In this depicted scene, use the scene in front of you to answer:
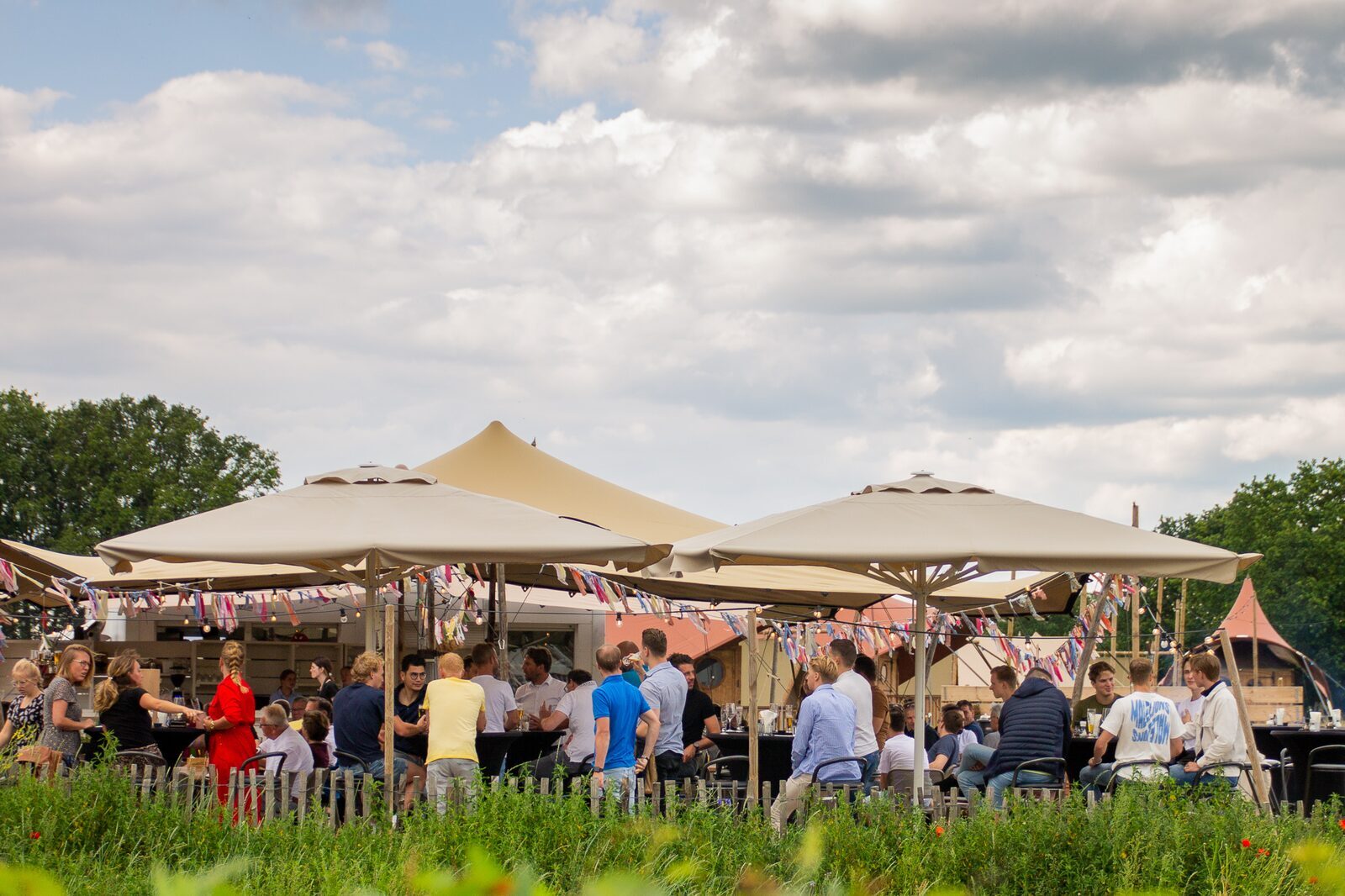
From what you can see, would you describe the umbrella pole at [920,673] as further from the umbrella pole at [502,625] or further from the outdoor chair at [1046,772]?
the umbrella pole at [502,625]

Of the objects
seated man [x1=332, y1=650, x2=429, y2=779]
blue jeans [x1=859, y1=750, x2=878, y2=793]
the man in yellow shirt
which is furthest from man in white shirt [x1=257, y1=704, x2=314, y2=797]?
blue jeans [x1=859, y1=750, x2=878, y2=793]

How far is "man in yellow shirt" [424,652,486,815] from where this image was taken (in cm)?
888

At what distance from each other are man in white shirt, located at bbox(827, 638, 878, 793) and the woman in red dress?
3824 millimetres

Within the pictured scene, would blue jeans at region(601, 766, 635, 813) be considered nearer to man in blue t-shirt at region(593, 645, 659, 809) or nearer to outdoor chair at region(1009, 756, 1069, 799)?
man in blue t-shirt at region(593, 645, 659, 809)

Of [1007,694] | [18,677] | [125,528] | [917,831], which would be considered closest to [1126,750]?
[1007,694]

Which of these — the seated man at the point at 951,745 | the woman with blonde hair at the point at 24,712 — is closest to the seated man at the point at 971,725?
the seated man at the point at 951,745

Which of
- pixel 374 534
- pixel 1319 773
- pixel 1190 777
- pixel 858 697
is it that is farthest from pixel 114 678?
pixel 1319 773

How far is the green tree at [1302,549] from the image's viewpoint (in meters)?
54.0

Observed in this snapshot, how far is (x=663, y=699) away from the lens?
400 inches

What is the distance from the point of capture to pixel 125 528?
5619 cm

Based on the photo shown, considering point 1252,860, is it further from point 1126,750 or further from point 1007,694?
point 1007,694

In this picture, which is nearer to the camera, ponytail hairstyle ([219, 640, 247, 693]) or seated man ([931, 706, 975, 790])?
ponytail hairstyle ([219, 640, 247, 693])

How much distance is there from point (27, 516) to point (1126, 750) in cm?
5362

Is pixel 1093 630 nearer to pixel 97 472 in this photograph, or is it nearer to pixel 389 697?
pixel 389 697
